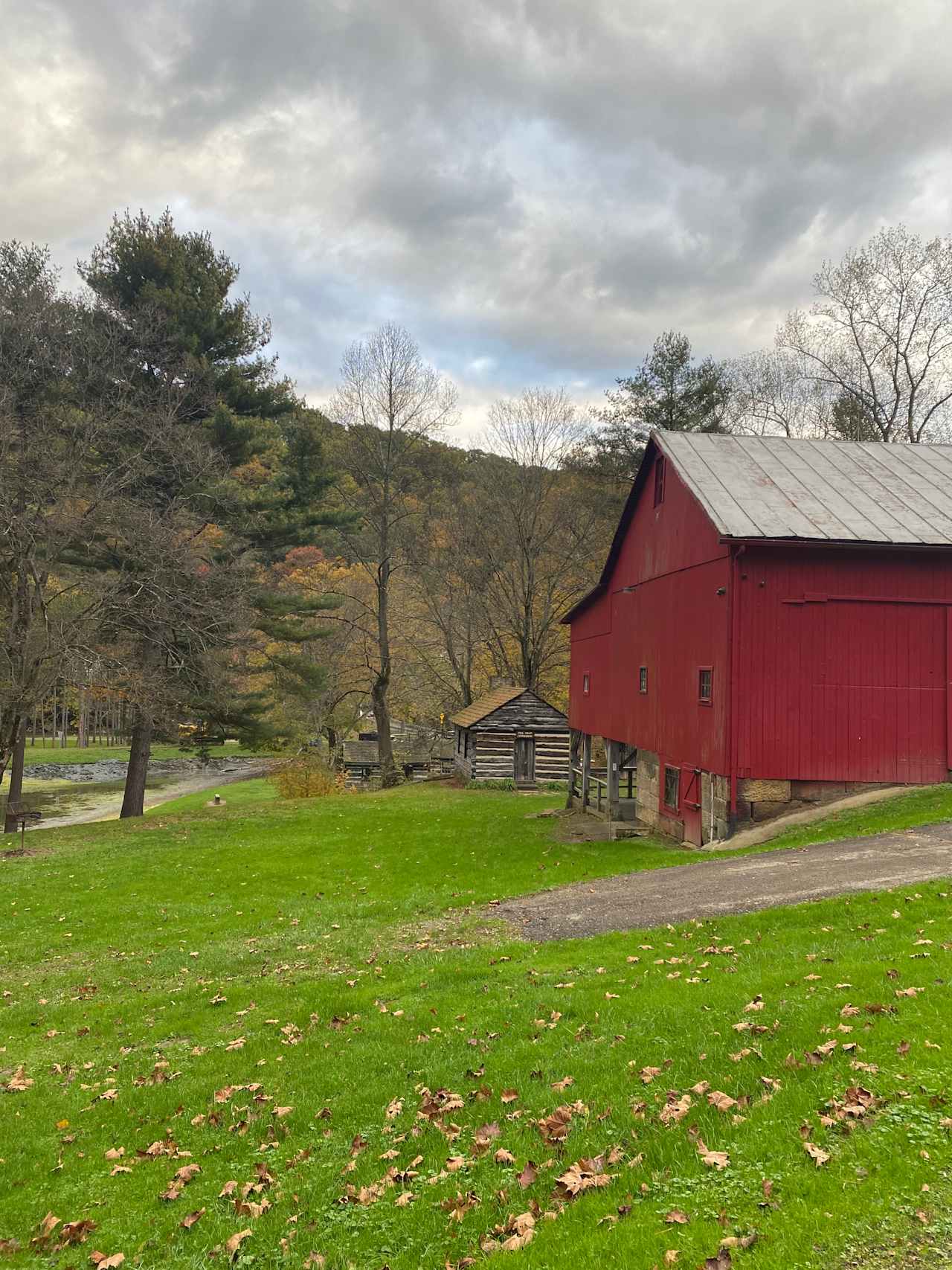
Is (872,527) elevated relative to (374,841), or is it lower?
elevated

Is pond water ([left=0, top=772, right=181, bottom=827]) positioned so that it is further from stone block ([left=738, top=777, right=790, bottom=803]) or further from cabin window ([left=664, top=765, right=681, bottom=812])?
stone block ([left=738, top=777, right=790, bottom=803])

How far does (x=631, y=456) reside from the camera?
44500mm

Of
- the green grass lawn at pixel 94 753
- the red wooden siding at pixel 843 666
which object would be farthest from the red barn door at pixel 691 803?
the green grass lawn at pixel 94 753

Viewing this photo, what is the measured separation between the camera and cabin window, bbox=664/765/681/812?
2003cm

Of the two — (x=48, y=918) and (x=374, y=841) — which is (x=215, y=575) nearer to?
(x=374, y=841)

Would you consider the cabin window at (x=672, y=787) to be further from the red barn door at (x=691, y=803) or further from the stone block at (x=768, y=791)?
the stone block at (x=768, y=791)

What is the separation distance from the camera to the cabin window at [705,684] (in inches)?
676

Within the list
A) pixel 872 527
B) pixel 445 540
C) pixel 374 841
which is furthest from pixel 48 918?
pixel 445 540

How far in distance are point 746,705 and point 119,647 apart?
762 inches

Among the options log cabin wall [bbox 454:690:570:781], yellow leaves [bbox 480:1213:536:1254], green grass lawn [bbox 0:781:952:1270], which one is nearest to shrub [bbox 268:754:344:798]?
log cabin wall [bbox 454:690:570:781]

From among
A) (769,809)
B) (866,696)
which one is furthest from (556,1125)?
(866,696)

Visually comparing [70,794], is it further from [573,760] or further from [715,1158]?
[715,1158]

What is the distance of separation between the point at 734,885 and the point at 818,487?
422 inches

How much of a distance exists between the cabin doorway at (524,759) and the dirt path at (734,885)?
76.3 ft
